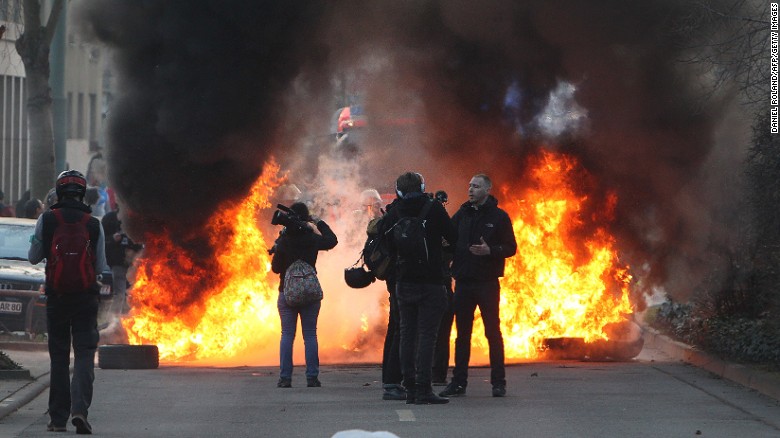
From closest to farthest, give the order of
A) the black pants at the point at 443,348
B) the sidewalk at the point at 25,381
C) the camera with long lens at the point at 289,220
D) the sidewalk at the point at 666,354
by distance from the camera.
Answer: the sidewalk at the point at 25,381
the sidewalk at the point at 666,354
the black pants at the point at 443,348
the camera with long lens at the point at 289,220

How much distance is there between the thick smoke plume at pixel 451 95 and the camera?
16.1 metres

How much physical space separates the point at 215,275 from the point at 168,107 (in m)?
1.94

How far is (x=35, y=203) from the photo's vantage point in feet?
72.8

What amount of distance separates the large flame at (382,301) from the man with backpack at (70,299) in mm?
5854

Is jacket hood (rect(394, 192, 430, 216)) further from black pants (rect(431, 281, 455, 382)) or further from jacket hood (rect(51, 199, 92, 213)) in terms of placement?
jacket hood (rect(51, 199, 92, 213))

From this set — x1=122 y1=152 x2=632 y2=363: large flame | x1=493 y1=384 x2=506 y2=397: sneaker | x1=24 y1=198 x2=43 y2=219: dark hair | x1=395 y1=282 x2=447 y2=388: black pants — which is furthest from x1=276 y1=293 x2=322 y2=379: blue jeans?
x1=24 y1=198 x2=43 y2=219: dark hair

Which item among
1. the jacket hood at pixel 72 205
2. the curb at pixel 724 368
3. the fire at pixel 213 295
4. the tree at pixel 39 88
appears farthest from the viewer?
the tree at pixel 39 88

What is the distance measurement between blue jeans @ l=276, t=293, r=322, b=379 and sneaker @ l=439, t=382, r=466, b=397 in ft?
5.21

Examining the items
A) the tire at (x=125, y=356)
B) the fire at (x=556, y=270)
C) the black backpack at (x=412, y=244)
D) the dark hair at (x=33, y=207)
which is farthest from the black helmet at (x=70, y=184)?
the dark hair at (x=33, y=207)

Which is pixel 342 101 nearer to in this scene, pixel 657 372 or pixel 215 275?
pixel 215 275

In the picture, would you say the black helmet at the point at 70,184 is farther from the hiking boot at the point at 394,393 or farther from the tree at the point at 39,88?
the tree at the point at 39,88

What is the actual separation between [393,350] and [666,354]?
527 cm

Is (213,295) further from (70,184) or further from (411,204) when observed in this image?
(70,184)

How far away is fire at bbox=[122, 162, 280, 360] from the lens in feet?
52.5
